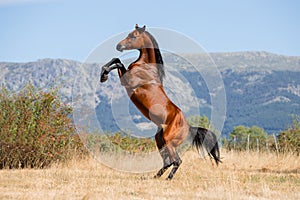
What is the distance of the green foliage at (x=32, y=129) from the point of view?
14.0 metres

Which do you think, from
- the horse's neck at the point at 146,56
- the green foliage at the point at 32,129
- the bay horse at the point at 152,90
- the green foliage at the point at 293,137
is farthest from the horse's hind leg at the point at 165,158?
the green foliage at the point at 293,137

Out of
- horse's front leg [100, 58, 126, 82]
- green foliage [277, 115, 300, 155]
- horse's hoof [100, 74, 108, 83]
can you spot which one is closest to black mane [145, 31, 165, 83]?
horse's front leg [100, 58, 126, 82]

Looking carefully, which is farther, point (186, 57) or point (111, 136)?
point (111, 136)

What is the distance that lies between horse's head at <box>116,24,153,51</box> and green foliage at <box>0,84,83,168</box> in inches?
181

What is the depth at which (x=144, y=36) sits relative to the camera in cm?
1090

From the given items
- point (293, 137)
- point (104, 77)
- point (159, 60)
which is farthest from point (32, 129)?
point (293, 137)

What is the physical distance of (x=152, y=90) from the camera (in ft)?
34.6

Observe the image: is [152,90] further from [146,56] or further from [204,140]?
[204,140]

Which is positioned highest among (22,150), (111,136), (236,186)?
(236,186)

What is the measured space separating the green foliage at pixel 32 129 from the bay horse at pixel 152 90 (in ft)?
14.5

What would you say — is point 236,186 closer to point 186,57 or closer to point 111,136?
point 186,57

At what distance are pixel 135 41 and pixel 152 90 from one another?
1.08 metres

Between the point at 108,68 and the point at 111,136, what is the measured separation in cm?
907

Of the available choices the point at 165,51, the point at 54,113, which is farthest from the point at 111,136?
the point at 165,51
